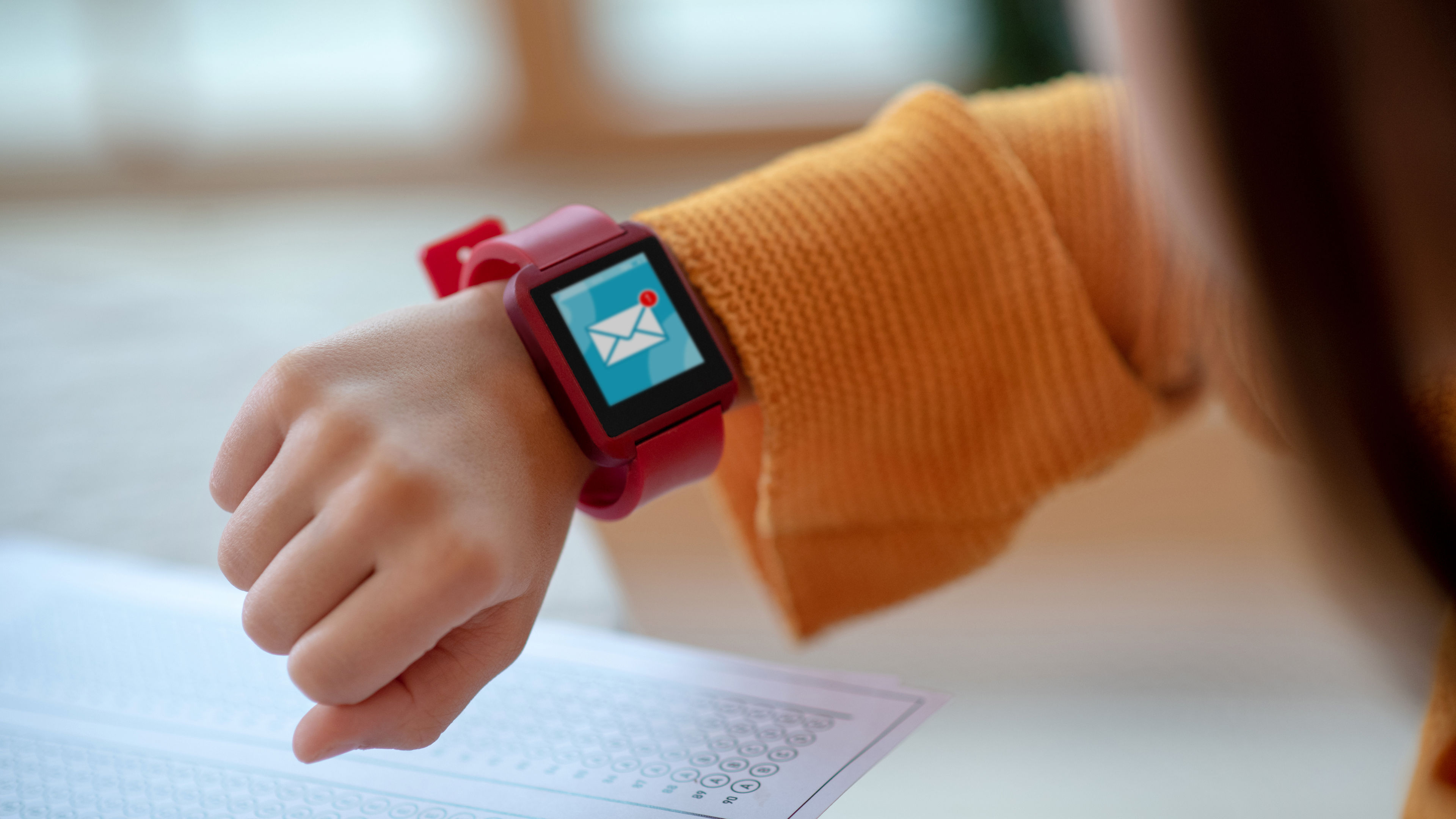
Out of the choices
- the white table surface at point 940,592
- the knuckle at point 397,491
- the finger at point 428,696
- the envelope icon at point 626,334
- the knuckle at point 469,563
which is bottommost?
the white table surface at point 940,592

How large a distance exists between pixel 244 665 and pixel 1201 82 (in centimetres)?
39

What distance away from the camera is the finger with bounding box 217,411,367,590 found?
283 millimetres

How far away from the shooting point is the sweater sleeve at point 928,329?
385 millimetres

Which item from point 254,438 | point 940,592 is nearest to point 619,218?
point 940,592

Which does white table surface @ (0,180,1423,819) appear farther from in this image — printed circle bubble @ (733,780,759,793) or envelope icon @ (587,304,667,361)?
envelope icon @ (587,304,667,361)

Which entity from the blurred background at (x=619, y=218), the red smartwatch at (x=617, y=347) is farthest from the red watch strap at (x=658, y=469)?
the blurred background at (x=619, y=218)

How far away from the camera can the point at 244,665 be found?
41 cm

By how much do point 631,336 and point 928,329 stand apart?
5.0 inches

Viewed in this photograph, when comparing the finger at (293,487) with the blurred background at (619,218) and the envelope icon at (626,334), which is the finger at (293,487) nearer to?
the envelope icon at (626,334)

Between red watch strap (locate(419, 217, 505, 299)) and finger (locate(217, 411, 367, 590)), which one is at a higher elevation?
red watch strap (locate(419, 217, 505, 299))

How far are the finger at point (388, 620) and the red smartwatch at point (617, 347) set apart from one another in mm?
70

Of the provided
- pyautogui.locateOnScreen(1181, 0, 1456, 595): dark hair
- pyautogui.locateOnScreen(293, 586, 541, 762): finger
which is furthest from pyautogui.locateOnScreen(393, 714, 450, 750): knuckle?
pyautogui.locateOnScreen(1181, 0, 1456, 595): dark hair

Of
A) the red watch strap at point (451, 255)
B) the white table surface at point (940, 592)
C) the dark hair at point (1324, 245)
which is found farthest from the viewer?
the white table surface at point (940, 592)

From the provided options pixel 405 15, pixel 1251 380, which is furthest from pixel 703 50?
pixel 1251 380
